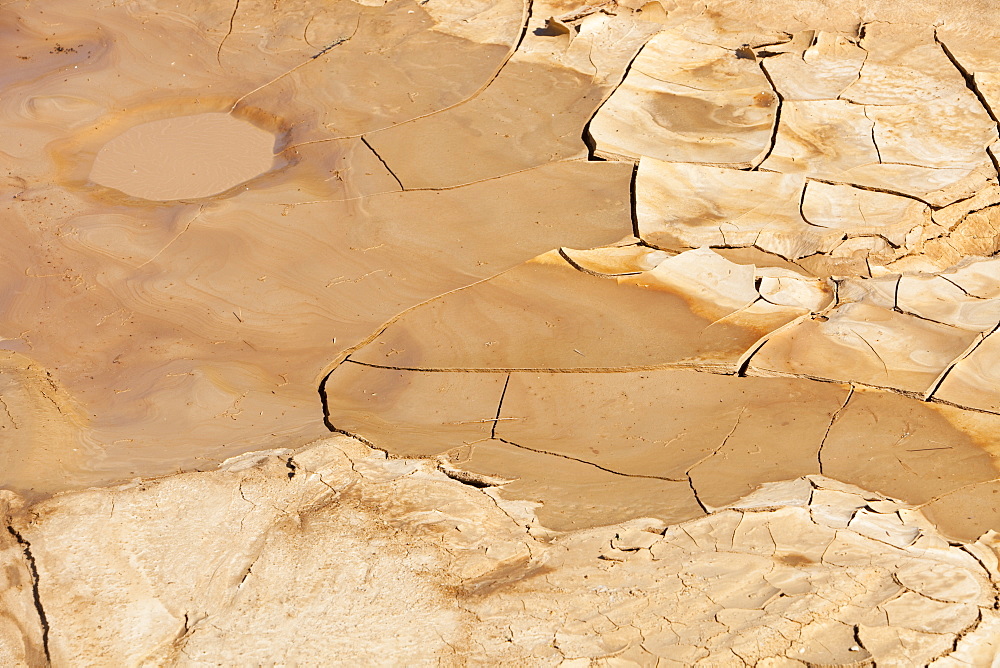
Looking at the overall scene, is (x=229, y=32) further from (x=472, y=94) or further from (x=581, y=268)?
(x=581, y=268)

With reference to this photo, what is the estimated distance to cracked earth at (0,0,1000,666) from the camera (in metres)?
2.55

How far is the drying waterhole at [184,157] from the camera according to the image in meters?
4.64

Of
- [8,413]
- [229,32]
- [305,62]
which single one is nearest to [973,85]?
[305,62]

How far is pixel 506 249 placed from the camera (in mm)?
4082

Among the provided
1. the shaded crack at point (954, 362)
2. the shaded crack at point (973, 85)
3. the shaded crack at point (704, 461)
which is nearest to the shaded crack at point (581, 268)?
the shaded crack at point (704, 461)

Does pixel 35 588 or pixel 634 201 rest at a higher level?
pixel 634 201

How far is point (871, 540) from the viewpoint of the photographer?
106 inches

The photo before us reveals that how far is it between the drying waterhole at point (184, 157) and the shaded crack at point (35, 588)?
86.3 inches

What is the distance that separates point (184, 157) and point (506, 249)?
197 centimetres

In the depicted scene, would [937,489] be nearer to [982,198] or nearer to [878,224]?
[878,224]

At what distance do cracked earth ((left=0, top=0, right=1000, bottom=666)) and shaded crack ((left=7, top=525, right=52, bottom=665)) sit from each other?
1cm

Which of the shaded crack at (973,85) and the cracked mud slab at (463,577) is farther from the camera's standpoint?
the shaded crack at (973,85)

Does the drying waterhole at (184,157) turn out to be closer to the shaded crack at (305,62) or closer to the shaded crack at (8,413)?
the shaded crack at (305,62)

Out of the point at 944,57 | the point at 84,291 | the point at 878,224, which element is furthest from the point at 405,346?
the point at 944,57
